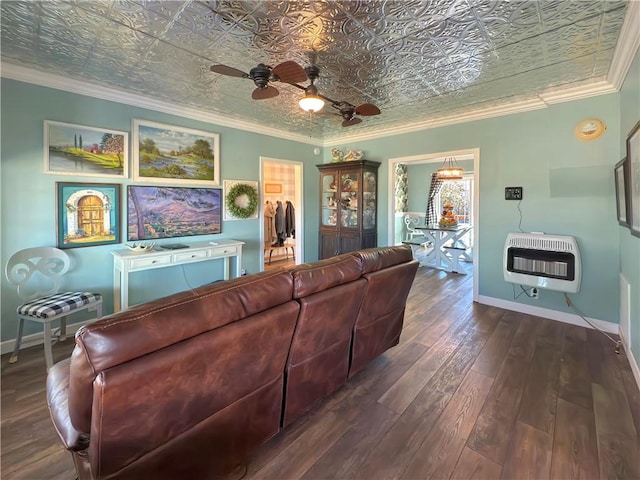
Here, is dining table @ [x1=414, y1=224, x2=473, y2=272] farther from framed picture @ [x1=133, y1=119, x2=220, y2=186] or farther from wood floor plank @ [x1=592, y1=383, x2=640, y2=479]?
framed picture @ [x1=133, y1=119, x2=220, y2=186]

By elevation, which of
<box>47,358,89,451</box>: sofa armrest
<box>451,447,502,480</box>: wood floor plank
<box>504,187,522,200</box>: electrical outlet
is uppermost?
<box>504,187,522,200</box>: electrical outlet

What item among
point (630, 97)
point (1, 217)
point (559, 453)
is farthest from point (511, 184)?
point (1, 217)

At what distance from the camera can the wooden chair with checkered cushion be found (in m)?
2.39

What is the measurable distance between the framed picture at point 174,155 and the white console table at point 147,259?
907mm

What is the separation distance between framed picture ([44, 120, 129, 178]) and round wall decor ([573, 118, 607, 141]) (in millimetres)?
5082

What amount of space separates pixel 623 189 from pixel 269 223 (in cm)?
587

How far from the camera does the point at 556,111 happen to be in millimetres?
3402

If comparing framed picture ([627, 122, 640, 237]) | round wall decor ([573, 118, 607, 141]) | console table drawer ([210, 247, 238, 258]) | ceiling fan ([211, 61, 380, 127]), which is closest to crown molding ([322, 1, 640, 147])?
round wall decor ([573, 118, 607, 141])

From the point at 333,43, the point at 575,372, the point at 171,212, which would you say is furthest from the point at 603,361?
the point at 171,212

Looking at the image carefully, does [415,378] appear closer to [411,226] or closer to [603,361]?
[603,361]

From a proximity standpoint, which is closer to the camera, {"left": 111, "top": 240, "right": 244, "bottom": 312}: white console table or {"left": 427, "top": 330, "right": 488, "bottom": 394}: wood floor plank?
{"left": 427, "top": 330, "right": 488, "bottom": 394}: wood floor plank

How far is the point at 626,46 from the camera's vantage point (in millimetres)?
2287

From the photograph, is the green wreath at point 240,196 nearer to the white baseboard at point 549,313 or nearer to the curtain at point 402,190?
the white baseboard at point 549,313

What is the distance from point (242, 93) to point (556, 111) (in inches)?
144
